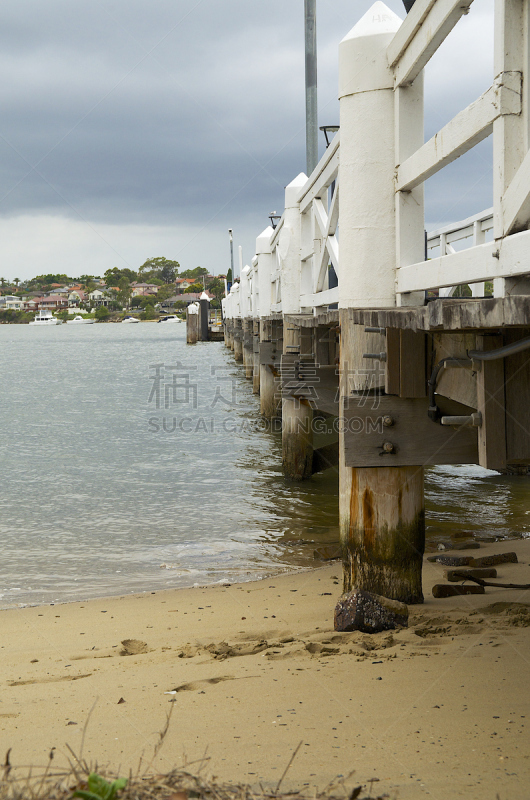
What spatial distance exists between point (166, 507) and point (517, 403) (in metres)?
6.36

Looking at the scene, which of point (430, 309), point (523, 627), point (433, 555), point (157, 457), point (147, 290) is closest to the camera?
point (430, 309)

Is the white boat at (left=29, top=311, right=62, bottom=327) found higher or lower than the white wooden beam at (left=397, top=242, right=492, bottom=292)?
higher

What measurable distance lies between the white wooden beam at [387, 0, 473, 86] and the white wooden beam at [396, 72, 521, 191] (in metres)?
0.44

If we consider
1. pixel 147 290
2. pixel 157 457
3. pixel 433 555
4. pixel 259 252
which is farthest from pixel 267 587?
pixel 147 290

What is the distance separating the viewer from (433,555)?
20.2 feet

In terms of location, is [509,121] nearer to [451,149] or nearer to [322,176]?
[451,149]

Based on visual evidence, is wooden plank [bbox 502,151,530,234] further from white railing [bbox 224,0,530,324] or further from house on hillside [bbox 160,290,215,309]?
house on hillside [bbox 160,290,215,309]

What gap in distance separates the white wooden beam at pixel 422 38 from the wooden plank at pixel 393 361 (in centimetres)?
137

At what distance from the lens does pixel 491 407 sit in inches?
137

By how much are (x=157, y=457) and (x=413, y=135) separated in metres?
9.71

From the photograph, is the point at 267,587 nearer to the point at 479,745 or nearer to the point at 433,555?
the point at 433,555

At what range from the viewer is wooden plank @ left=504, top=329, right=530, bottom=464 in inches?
134

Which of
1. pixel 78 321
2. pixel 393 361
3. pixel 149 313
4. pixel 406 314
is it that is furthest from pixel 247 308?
pixel 78 321

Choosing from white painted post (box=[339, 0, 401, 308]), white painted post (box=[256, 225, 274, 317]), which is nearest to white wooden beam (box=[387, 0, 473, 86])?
white painted post (box=[339, 0, 401, 308])
